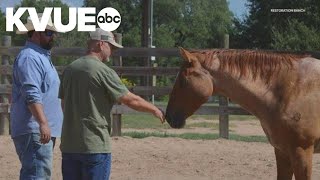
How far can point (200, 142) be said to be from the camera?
10.4 meters

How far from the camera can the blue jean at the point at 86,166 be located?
4289mm

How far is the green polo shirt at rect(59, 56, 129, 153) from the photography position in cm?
426

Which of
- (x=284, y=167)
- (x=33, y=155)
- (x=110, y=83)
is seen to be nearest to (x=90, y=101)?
(x=110, y=83)

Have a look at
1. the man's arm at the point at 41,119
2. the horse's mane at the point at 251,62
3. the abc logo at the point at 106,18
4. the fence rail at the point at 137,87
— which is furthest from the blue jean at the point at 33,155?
the abc logo at the point at 106,18

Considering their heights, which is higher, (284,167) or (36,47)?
(36,47)

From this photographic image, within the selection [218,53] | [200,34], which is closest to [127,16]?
[200,34]

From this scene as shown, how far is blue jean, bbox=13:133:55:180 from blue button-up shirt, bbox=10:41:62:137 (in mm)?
55

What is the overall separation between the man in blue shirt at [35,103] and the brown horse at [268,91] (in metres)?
1.12

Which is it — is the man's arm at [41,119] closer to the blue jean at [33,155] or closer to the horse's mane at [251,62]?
the blue jean at [33,155]

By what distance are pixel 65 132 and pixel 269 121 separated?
190 centimetres

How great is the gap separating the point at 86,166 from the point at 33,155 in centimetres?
51

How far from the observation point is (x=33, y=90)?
4457mm

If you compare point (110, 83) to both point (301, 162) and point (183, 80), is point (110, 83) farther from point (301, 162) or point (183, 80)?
point (301, 162)

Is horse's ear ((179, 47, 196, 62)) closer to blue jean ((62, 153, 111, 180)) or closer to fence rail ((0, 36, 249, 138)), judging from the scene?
blue jean ((62, 153, 111, 180))
